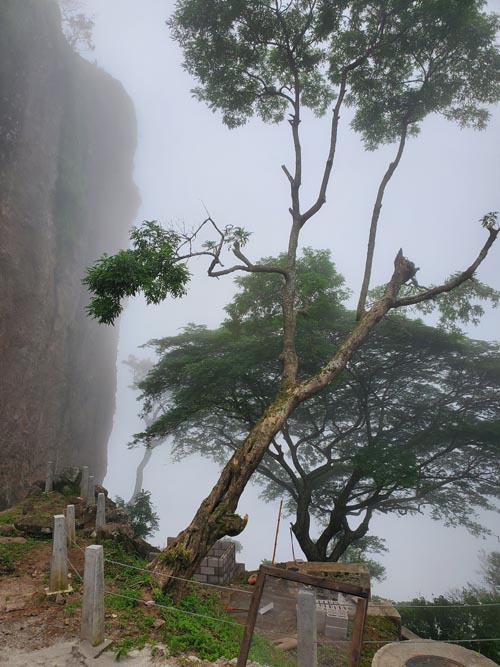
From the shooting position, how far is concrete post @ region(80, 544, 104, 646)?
471cm

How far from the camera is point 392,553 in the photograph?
85625 millimetres

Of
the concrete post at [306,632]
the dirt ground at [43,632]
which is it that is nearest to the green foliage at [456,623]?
the concrete post at [306,632]

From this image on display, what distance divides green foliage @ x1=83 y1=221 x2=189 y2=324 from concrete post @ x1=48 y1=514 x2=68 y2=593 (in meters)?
3.99

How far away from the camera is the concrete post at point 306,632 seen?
4.03 metres

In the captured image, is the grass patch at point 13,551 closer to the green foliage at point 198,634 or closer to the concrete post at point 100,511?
the concrete post at point 100,511

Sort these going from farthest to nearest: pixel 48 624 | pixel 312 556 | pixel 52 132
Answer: pixel 52 132
pixel 312 556
pixel 48 624

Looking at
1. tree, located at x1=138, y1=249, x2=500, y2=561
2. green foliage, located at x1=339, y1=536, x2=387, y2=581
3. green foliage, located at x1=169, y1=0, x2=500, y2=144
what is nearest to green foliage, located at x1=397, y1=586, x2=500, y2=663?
tree, located at x1=138, y1=249, x2=500, y2=561

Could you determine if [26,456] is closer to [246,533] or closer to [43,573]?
[43,573]

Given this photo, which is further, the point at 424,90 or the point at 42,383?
the point at 42,383

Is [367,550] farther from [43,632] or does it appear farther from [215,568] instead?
[43,632]

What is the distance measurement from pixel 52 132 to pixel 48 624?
30.0 meters

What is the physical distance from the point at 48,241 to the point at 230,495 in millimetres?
23863

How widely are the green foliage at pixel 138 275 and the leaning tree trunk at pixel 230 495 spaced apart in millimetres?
3456

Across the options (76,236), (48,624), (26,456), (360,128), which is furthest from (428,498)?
(76,236)
